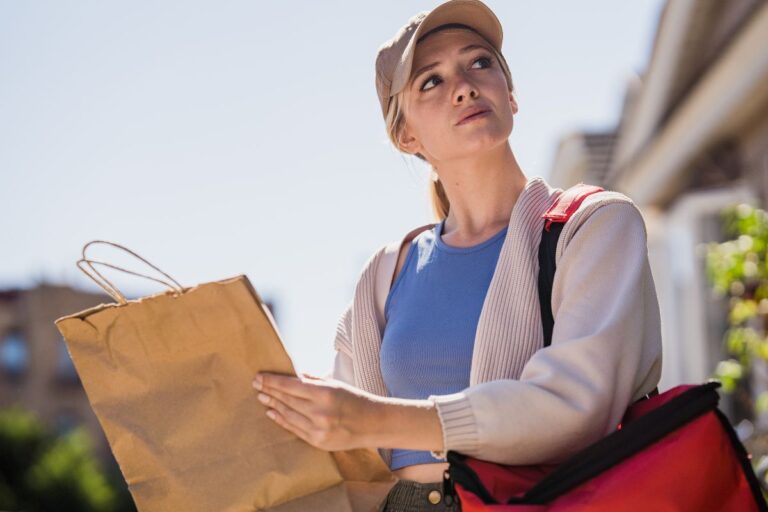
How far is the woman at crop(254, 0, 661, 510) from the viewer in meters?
1.73

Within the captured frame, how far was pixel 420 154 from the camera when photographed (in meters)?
2.47

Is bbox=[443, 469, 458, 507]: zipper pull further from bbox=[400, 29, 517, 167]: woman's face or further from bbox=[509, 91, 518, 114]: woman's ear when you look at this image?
bbox=[509, 91, 518, 114]: woman's ear

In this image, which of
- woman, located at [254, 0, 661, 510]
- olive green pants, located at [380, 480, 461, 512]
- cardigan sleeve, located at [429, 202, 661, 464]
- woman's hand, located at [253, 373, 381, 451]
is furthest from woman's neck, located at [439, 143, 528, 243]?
woman's hand, located at [253, 373, 381, 451]

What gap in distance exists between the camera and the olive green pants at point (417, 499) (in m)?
1.99

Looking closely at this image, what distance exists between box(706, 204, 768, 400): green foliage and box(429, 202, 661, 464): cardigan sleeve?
10.3ft

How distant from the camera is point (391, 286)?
233 cm

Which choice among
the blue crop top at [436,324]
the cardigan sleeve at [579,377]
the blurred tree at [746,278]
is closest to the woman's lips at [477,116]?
the blue crop top at [436,324]

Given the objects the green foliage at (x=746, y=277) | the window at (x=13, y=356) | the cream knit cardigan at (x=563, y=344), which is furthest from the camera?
the window at (x=13, y=356)

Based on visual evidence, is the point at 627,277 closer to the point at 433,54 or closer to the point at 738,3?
the point at 433,54

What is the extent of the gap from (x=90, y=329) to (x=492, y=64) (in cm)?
91

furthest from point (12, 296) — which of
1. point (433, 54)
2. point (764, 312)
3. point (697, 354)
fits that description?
point (433, 54)

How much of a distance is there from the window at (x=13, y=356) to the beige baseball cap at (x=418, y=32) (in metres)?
36.3

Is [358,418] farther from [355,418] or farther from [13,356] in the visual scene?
[13,356]

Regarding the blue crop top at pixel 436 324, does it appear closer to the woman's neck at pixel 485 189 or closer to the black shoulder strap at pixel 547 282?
the woman's neck at pixel 485 189
